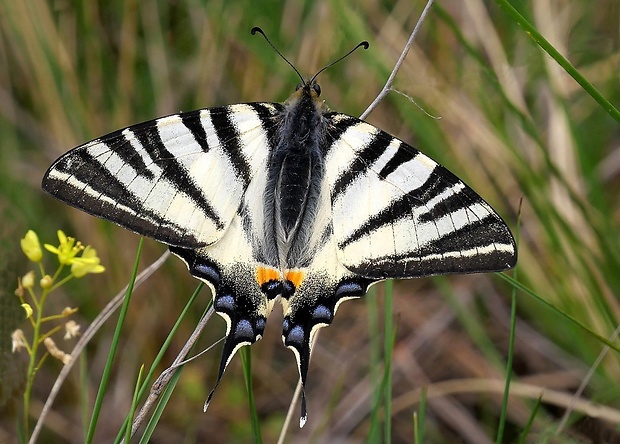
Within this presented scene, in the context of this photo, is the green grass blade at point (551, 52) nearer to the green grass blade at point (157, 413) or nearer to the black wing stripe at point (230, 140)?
the black wing stripe at point (230, 140)

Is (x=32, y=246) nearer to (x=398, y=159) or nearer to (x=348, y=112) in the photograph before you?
(x=398, y=159)

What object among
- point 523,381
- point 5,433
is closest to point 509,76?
point 523,381

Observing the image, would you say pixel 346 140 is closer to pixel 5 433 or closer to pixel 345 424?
pixel 345 424

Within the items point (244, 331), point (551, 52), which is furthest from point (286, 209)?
point (551, 52)

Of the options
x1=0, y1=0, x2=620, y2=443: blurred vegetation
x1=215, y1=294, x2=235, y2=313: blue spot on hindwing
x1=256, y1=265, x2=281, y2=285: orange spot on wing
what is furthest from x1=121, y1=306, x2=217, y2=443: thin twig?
x1=0, y1=0, x2=620, y2=443: blurred vegetation

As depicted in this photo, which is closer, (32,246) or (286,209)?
(32,246)

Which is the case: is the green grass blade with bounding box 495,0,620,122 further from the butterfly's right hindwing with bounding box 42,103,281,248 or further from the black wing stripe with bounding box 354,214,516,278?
the butterfly's right hindwing with bounding box 42,103,281,248

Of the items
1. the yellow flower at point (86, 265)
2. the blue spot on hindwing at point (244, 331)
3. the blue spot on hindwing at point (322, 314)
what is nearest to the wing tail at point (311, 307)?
the blue spot on hindwing at point (322, 314)
